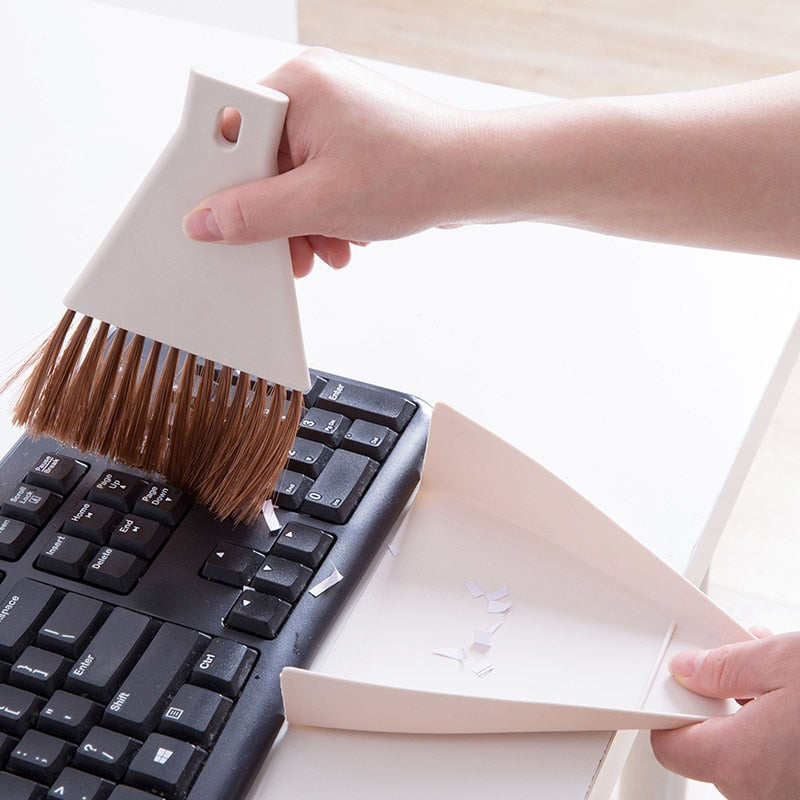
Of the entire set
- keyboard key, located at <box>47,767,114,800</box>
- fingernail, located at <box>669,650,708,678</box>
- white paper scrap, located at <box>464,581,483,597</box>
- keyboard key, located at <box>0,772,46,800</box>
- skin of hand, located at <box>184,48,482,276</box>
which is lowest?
keyboard key, located at <box>0,772,46,800</box>

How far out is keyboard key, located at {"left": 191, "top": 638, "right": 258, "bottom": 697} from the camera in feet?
1.72

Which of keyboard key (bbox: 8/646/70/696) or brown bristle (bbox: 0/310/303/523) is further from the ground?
brown bristle (bbox: 0/310/303/523)

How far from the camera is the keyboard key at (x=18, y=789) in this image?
1.58 ft

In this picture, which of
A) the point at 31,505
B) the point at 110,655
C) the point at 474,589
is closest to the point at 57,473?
the point at 31,505

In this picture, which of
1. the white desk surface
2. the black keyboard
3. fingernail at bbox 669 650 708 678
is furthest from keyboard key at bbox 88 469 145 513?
fingernail at bbox 669 650 708 678

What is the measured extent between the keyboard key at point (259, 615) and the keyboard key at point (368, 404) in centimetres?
14

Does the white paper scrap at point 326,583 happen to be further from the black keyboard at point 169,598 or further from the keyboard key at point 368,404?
the keyboard key at point 368,404

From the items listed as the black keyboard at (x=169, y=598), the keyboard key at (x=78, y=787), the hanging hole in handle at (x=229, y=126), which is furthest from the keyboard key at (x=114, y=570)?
the hanging hole in handle at (x=229, y=126)

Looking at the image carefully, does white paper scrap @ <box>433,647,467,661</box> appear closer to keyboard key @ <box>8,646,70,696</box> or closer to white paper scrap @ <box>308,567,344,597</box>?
white paper scrap @ <box>308,567,344,597</box>

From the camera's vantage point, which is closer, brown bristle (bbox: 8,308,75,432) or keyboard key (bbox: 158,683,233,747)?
keyboard key (bbox: 158,683,233,747)

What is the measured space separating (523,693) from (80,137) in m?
0.61

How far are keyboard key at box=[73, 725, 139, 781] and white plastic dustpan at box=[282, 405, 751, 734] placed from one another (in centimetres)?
7

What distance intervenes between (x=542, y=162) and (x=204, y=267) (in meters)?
0.20

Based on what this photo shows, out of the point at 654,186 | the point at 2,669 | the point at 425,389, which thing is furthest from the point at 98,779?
the point at 654,186
